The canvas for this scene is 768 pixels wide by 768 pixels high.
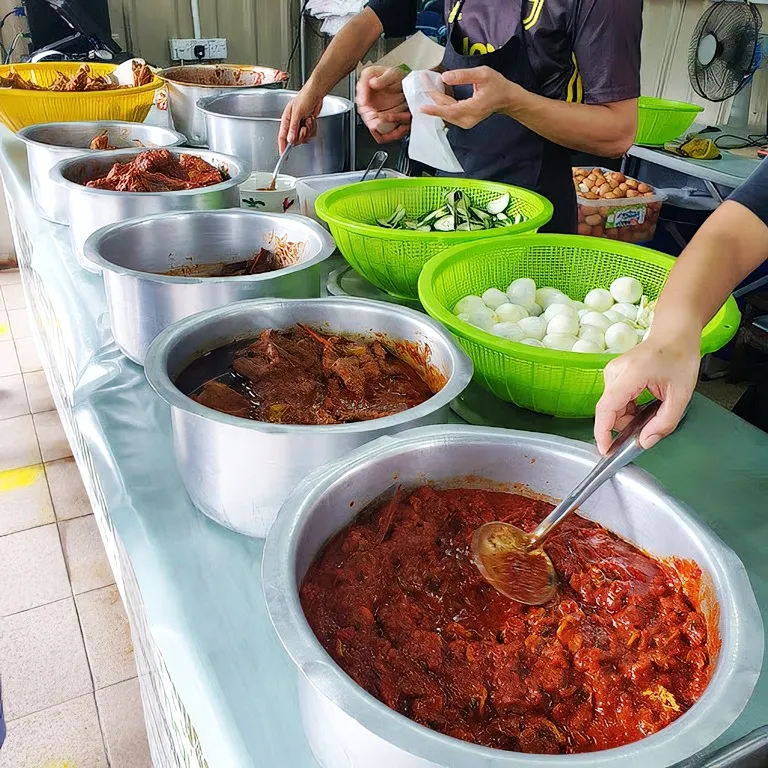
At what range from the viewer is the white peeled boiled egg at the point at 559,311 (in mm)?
1222

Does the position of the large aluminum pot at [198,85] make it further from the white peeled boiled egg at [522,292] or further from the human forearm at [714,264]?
the human forearm at [714,264]

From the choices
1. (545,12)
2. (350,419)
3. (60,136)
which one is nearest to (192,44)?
(60,136)

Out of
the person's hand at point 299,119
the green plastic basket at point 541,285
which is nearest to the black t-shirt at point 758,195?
the green plastic basket at point 541,285

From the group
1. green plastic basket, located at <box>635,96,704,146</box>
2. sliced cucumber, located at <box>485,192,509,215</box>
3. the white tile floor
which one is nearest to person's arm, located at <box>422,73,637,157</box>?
sliced cucumber, located at <box>485,192,509,215</box>

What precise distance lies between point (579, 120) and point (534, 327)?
0.63 metres

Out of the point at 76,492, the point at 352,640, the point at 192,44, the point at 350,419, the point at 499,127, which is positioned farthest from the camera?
the point at 192,44

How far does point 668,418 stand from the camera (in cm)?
80

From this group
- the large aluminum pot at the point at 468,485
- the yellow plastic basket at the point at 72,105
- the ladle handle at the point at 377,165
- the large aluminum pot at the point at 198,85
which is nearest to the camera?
the large aluminum pot at the point at 468,485

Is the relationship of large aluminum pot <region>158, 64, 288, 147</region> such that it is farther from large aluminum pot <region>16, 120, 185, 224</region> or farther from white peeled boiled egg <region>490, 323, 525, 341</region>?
white peeled boiled egg <region>490, 323, 525, 341</region>

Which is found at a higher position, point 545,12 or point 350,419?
point 545,12

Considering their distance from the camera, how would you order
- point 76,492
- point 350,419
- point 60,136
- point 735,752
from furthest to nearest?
point 76,492 → point 60,136 → point 350,419 → point 735,752

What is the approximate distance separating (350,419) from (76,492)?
6.26ft

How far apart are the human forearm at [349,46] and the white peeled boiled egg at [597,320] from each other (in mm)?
1256

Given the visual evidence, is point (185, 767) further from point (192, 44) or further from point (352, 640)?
point (192, 44)
